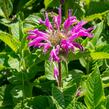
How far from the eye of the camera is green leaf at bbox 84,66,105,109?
1.17 meters

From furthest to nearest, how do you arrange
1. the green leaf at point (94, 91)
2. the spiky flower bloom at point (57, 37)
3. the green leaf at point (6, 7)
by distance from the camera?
the green leaf at point (6, 7) < the spiky flower bloom at point (57, 37) < the green leaf at point (94, 91)

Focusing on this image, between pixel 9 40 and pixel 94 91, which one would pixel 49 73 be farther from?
pixel 94 91

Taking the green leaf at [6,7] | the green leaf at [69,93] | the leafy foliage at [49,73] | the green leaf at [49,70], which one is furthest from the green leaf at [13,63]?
the green leaf at [6,7]

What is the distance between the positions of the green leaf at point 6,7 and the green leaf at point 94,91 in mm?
900

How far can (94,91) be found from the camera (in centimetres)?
118

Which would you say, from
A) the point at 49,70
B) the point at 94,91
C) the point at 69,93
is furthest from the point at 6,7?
the point at 94,91

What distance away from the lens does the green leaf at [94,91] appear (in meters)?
1.17

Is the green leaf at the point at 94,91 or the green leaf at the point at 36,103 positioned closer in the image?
the green leaf at the point at 94,91

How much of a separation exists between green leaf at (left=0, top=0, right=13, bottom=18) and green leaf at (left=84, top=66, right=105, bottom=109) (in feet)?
Result: 2.95

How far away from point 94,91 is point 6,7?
93 centimetres

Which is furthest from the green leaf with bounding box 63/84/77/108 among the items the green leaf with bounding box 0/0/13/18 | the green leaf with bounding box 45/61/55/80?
the green leaf with bounding box 0/0/13/18

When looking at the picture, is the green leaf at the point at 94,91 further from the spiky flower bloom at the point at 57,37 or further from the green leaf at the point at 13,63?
the green leaf at the point at 13,63

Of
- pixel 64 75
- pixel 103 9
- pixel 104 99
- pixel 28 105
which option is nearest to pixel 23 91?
pixel 28 105

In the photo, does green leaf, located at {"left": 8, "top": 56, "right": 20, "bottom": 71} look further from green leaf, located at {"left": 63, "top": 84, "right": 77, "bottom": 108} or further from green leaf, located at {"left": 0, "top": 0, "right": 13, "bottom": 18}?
green leaf, located at {"left": 0, "top": 0, "right": 13, "bottom": 18}
